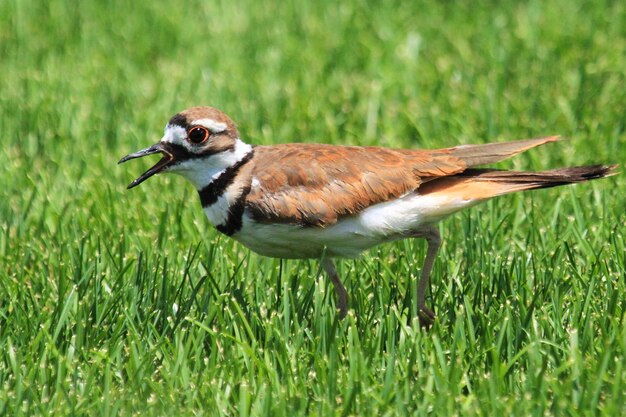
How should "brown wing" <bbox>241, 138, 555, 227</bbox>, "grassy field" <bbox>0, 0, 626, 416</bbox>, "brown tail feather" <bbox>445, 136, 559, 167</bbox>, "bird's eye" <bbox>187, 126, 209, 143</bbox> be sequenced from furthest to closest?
"brown tail feather" <bbox>445, 136, 559, 167</bbox> → "bird's eye" <bbox>187, 126, 209, 143</bbox> → "brown wing" <bbox>241, 138, 555, 227</bbox> → "grassy field" <bbox>0, 0, 626, 416</bbox>

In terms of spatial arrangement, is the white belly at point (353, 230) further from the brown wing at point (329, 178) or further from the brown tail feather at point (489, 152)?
the brown tail feather at point (489, 152)

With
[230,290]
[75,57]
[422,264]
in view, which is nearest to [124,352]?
[230,290]

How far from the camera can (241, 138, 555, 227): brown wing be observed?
503 cm

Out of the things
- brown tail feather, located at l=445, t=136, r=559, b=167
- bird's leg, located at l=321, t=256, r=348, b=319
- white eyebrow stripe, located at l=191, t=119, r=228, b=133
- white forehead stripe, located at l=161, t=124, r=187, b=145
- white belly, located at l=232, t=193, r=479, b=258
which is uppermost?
brown tail feather, located at l=445, t=136, r=559, b=167

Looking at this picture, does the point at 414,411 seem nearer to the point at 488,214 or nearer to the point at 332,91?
the point at 488,214

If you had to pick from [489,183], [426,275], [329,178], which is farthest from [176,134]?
[489,183]

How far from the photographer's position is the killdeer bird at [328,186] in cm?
505

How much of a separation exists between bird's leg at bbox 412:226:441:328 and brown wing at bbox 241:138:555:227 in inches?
10.6

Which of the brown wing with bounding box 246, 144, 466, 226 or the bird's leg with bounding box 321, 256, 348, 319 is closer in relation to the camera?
the brown wing with bounding box 246, 144, 466, 226

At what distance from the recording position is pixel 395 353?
15.5ft

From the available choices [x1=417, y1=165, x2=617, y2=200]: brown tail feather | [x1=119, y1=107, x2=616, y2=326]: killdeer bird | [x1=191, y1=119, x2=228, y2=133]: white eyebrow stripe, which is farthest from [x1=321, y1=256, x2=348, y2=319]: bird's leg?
[x1=191, y1=119, x2=228, y2=133]: white eyebrow stripe

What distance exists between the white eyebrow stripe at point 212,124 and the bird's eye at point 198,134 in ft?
0.06

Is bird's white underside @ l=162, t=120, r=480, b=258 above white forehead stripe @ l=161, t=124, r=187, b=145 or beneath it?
beneath

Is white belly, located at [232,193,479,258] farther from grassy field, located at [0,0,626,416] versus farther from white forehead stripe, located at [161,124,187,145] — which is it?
white forehead stripe, located at [161,124,187,145]
